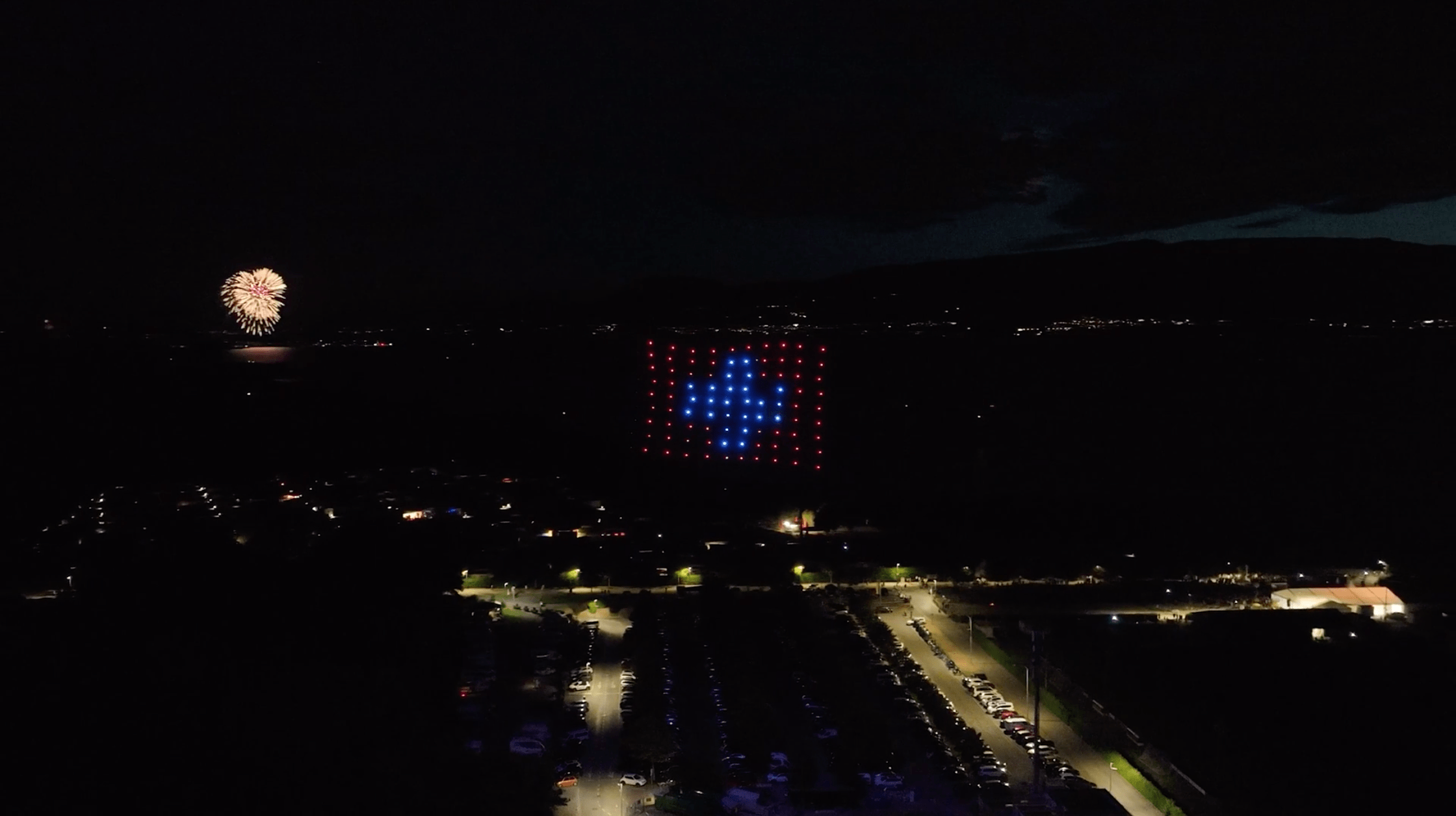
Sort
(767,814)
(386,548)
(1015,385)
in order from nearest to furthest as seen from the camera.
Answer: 1. (767,814)
2. (386,548)
3. (1015,385)

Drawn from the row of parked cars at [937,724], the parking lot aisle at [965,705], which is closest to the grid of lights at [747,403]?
the parking lot aisle at [965,705]

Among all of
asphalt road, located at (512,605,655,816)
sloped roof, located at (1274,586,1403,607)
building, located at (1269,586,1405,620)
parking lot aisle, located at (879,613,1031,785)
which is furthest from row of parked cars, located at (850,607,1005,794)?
sloped roof, located at (1274,586,1403,607)

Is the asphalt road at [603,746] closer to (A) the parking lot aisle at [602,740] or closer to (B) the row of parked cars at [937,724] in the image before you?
(A) the parking lot aisle at [602,740]

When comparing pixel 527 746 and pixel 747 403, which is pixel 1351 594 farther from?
pixel 527 746

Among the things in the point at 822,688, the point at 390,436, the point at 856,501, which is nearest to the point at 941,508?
the point at 856,501

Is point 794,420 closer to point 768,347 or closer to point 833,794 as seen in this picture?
point 768,347
